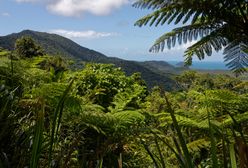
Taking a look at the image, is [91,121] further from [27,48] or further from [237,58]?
[27,48]

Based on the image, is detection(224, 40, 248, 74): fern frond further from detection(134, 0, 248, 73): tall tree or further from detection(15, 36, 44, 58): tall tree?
detection(15, 36, 44, 58): tall tree

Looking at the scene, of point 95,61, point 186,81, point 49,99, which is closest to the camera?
point 49,99

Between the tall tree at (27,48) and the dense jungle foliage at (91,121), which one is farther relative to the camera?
the tall tree at (27,48)

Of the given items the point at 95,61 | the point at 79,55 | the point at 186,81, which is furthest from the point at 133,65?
the point at 95,61

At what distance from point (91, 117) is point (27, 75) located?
0.70m

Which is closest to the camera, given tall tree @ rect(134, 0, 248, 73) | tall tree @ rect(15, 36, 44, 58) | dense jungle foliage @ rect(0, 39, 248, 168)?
dense jungle foliage @ rect(0, 39, 248, 168)

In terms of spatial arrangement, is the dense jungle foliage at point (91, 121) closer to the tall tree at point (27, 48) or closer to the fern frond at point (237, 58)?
the fern frond at point (237, 58)

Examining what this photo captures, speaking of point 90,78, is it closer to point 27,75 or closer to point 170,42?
point 170,42

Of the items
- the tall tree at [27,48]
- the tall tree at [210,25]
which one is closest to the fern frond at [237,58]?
the tall tree at [210,25]

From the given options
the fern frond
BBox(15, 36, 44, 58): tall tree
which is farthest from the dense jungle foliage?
BBox(15, 36, 44, 58): tall tree

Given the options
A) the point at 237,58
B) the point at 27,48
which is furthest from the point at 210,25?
the point at 27,48

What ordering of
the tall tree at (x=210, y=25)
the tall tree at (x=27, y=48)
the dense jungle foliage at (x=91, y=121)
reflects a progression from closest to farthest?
the dense jungle foliage at (x=91, y=121), the tall tree at (x=210, y=25), the tall tree at (x=27, y=48)

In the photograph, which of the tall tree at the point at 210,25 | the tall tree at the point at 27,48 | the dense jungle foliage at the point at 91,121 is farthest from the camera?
the tall tree at the point at 27,48

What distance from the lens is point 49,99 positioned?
3.34 metres
